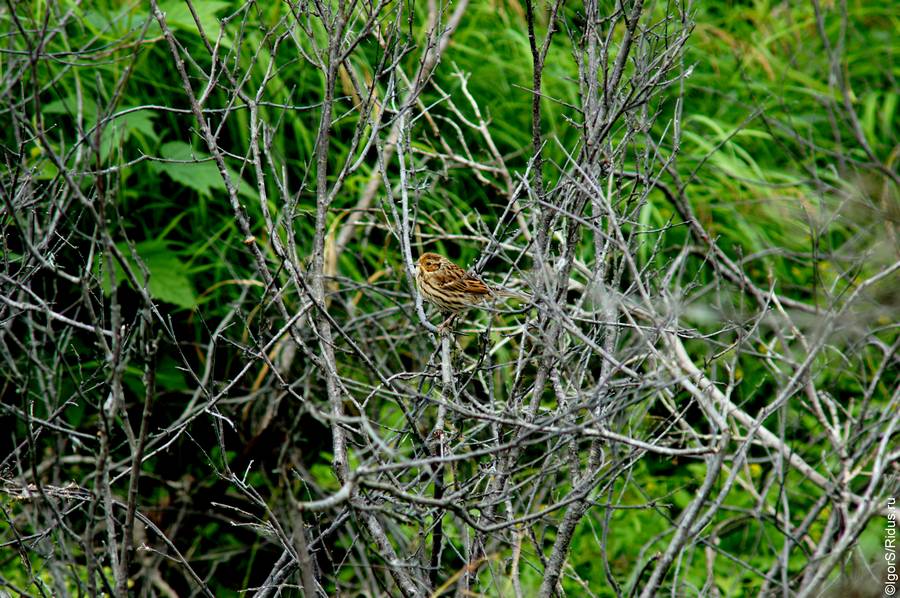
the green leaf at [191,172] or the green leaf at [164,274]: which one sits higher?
the green leaf at [191,172]

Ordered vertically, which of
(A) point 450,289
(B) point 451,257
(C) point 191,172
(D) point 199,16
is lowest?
(B) point 451,257

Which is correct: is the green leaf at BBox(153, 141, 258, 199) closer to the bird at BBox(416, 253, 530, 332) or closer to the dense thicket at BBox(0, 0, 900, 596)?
the dense thicket at BBox(0, 0, 900, 596)

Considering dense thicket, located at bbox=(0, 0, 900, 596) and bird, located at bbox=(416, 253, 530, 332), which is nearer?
dense thicket, located at bbox=(0, 0, 900, 596)

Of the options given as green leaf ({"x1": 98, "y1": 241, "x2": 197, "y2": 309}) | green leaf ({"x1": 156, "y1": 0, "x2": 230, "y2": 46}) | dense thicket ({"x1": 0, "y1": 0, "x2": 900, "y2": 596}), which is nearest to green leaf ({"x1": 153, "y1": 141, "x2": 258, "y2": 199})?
dense thicket ({"x1": 0, "y1": 0, "x2": 900, "y2": 596})

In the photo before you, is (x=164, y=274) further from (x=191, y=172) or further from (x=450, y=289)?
(x=450, y=289)

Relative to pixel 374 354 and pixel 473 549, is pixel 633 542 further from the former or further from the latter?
pixel 473 549

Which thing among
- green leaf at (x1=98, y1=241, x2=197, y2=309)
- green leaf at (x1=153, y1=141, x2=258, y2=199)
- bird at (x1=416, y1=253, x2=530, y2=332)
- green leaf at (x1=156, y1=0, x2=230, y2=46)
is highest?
green leaf at (x1=156, y1=0, x2=230, y2=46)

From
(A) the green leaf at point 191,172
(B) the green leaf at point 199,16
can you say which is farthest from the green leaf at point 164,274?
(B) the green leaf at point 199,16

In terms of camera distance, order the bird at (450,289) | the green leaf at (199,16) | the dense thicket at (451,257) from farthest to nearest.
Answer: the green leaf at (199,16) → the bird at (450,289) → the dense thicket at (451,257)

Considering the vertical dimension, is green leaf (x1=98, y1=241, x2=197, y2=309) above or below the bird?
below

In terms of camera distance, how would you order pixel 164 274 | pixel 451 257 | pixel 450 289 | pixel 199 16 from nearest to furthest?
pixel 450 289
pixel 164 274
pixel 199 16
pixel 451 257

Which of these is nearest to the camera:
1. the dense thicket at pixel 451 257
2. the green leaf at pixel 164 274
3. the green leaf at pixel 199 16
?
the dense thicket at pixel 451 257

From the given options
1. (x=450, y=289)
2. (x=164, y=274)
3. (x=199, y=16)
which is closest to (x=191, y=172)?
(x=164, y=274)

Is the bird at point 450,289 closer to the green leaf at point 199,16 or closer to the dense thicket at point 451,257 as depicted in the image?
the dense thicket at point 451,257
